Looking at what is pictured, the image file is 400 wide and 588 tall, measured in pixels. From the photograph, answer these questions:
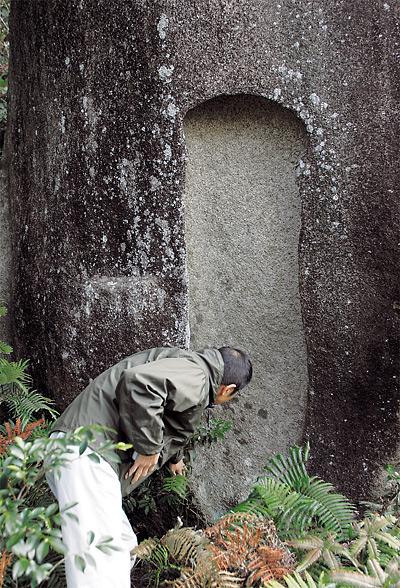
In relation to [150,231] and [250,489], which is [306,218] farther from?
[250,489]

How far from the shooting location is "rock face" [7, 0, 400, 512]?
418cm

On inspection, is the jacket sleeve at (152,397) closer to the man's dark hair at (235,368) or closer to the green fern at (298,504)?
the man's dark hair at (235,368)

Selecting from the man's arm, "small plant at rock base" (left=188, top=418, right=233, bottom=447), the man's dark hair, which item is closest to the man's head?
the man's dark hair

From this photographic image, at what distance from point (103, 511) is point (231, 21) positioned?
10.1ft

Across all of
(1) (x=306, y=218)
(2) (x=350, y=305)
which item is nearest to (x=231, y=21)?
(1) (x=306, y=218)

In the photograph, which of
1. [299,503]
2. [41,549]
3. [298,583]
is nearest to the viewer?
[41,549]

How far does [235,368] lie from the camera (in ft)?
11.1

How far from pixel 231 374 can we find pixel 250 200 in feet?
5.14

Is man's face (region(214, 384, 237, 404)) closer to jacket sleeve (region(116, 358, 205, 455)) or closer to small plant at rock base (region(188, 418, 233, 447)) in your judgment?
jacket sleeve (region(116, 358, 205, 455))

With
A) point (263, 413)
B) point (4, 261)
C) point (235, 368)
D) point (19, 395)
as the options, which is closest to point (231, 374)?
point (235, 368)

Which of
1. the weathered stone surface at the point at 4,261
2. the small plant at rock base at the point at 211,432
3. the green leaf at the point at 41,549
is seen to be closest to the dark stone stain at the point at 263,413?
the small plant at rock base at the point at 211,432

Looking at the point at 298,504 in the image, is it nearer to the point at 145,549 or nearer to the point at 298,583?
the point at 298,583

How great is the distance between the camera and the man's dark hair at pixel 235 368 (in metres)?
3.37

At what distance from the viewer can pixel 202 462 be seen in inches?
181
